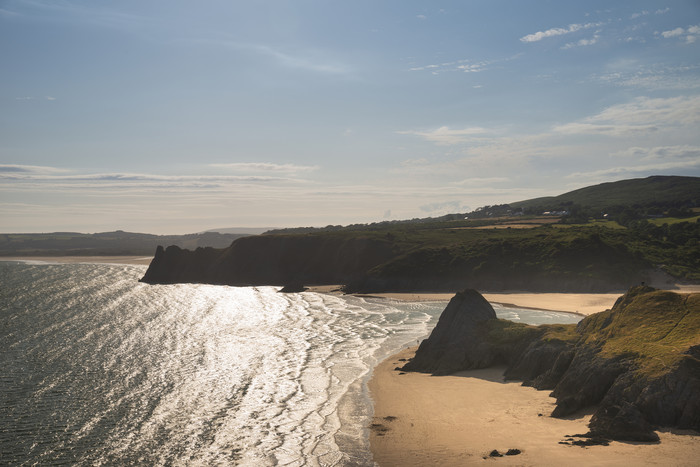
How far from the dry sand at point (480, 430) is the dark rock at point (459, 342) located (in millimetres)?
1428

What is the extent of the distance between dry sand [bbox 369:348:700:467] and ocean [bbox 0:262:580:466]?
5.42 feet

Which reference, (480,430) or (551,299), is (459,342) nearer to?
(480,430)

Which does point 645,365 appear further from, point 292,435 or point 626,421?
point 292,435

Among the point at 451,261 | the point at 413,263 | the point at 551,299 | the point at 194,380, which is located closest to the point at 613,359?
the point at 194,380

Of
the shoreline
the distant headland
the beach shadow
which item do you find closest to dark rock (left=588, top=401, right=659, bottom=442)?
the beach shadow

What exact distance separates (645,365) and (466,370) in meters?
15.2

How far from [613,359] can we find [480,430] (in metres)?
7.27

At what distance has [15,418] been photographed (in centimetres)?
2727

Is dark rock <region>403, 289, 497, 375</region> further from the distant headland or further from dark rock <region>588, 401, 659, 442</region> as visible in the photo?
the distant headland

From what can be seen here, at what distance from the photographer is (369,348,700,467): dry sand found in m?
19.5

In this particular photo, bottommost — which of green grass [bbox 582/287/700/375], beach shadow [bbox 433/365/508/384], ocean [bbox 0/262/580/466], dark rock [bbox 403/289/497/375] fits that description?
ocean [bbox 0/262/580/466]

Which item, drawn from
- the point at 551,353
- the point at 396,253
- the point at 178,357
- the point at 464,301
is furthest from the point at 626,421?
the point at 396,253

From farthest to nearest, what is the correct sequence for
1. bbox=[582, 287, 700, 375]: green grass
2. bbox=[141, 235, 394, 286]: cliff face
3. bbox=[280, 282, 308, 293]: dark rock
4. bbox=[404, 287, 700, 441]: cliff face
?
bbox=[141, 235, 394, 286]: cliff face, bbox=[280, 282, 308, 293]: dark rock, bbox=[582, 287, 700, 375]: green grass, bbox=[404, 287, 700, 441]: cliff face

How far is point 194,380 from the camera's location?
3609cm
